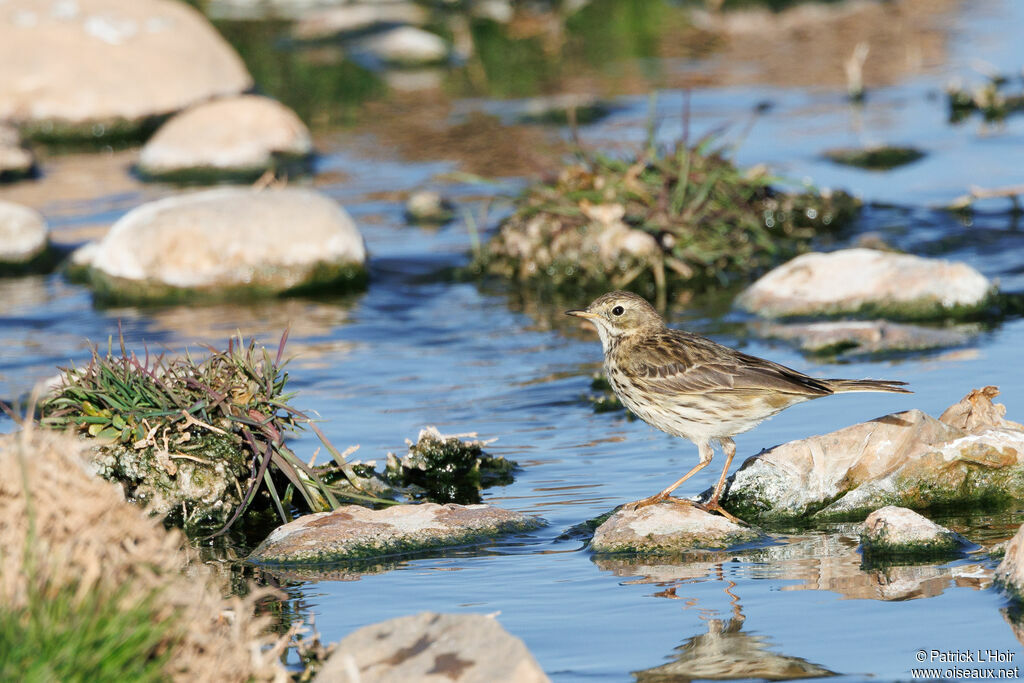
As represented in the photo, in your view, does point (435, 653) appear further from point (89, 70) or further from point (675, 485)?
point (89, 70)

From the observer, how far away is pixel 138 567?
15.8 ft

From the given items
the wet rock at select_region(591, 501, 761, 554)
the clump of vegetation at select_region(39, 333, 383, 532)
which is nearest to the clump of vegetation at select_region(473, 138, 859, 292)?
the clump of vegetation at select_region(39, 333, 383, 532)

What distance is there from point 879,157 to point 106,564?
1457cm

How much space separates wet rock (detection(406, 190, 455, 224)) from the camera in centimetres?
1666

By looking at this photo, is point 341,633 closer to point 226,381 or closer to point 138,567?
point 138,567

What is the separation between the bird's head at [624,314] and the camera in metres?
8.30

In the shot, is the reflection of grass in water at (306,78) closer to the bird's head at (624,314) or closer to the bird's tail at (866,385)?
the bird's head at (624,314)

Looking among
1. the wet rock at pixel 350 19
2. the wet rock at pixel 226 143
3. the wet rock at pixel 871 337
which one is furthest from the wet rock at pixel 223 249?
the wet rock at pixel 350 19

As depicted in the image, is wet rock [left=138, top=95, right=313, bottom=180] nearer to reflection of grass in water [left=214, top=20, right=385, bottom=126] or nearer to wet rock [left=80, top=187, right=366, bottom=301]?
reflection of grass in water [left=214, top=20, right=385, bottom=126]

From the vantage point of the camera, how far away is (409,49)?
26344 millimetres

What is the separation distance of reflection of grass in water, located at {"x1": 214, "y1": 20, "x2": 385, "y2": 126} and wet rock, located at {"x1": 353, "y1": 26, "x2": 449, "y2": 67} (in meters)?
0.61

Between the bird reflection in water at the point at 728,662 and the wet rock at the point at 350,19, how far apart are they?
76.4 feet

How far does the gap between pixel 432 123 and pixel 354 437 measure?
12500mm

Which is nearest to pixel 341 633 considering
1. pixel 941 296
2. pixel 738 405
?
pixel 738 405
